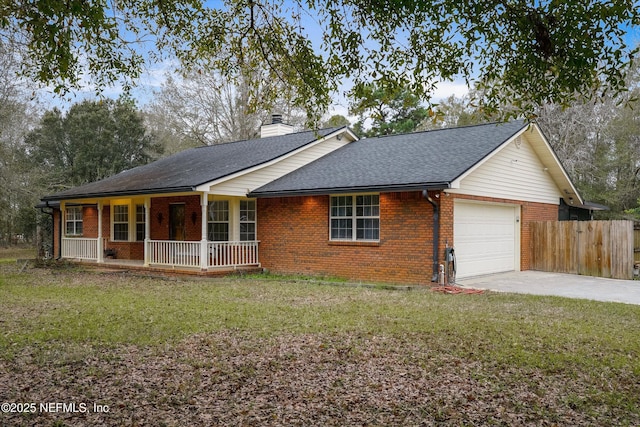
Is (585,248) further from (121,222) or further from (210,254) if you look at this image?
(121,222)

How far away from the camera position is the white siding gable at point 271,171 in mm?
15555

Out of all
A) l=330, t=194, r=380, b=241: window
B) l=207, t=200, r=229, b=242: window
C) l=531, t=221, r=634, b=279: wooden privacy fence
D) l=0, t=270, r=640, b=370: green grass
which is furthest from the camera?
l=207, t=200, r=229, b=242: window

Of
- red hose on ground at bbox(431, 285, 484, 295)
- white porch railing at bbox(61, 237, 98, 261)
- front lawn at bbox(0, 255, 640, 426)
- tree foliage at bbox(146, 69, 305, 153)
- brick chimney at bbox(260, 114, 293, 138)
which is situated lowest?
red hose on ground at bbox(431, 285, 484, 295)

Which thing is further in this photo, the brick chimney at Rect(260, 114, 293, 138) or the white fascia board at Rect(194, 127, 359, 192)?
the brick chimney at Rect(260, 114, 293, 138)

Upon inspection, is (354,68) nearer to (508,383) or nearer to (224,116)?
(508,383)

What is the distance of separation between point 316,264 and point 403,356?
9.16 metres

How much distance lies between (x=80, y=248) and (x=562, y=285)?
16741 mm

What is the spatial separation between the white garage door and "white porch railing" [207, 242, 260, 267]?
6358 mm

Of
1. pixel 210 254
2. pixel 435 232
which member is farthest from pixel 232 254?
pixel 435 232

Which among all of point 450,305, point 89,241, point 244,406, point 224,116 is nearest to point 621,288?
point 450,305

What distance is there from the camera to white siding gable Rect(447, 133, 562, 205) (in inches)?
579

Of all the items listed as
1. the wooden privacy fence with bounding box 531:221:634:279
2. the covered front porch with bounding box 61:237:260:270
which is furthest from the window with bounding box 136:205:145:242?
the wooden privacy fence with bounding box 531:221:634:279

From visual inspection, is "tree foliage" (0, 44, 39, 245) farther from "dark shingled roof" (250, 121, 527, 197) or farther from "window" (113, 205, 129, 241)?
"dark shingled roof" (250, 121, 527, 197)

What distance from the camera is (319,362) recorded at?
6.00 metres
